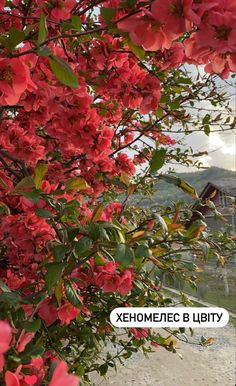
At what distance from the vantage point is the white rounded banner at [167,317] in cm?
162

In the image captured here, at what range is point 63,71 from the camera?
532 mm

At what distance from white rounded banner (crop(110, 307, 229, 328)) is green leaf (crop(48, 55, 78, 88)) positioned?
1203mm

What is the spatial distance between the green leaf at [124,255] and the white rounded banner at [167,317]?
91 centimetres

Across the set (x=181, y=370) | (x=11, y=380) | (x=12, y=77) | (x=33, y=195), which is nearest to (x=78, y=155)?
(x=33, y=195)

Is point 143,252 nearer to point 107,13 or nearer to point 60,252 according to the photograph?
point 60,252

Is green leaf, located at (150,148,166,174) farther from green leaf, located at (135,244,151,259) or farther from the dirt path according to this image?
the dirt path

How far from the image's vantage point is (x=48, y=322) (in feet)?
3.88

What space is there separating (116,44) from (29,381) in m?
0.81

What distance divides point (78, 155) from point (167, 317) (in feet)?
2.94

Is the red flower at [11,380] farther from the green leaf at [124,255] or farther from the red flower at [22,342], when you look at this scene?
the green leaf at [124,255]

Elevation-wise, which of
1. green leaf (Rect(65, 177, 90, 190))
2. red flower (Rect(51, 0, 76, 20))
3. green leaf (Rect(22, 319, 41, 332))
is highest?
red flower (Rect(51, 0, 76, 20))

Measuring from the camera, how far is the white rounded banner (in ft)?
5.31

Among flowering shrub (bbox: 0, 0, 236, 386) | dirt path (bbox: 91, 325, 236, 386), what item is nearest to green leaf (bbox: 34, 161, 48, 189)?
flowering shrub (bbox: 0, 0, 236, 386)

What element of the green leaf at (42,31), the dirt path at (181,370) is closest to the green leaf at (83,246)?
the green leaf at (42,31)
